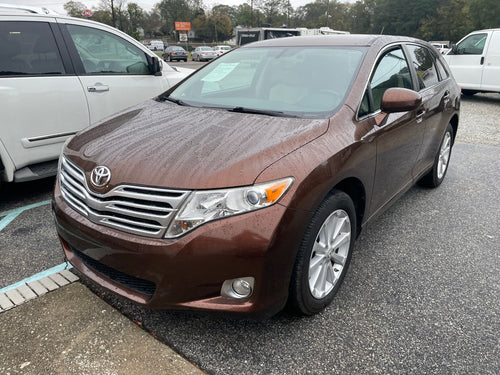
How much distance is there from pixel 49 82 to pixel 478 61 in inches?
408

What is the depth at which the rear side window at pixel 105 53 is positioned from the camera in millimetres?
4082

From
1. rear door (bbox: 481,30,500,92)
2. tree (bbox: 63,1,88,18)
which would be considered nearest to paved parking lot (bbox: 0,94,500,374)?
rear door (bbox: 481,30,500,92)

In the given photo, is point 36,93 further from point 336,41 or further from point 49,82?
point 336,41

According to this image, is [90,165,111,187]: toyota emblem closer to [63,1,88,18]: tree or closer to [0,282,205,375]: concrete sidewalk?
[0,282,205,375]: concrete sidewalk

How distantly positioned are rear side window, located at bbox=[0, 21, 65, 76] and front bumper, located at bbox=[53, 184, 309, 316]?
2.40 m

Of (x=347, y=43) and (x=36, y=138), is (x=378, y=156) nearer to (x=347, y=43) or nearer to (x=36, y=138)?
(x=347, y=43)

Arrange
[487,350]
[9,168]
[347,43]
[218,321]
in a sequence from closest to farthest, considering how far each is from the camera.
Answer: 1. [487,350]
2. [218,321]
3. [347,43]
4. [9,168]

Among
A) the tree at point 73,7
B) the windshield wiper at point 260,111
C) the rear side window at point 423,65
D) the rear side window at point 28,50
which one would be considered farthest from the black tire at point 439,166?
the tree at point 73,7

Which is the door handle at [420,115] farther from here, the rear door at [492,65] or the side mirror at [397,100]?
the rear door at [492,65]

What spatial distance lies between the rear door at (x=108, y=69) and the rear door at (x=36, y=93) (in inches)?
4.7

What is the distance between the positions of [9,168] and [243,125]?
2.49 meters

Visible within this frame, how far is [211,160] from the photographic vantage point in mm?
1934

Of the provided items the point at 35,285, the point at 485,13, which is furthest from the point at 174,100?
the point at 485,13

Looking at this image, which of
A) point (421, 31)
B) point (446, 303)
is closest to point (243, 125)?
point (446, 303)
